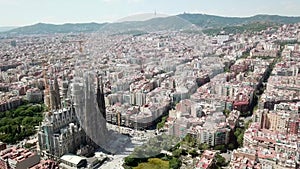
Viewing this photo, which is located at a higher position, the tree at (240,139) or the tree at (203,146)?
the tree at (240,139)

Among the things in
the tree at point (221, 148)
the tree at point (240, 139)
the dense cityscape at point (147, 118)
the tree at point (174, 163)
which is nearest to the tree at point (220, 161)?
the dense cityscape at point (147, 118)

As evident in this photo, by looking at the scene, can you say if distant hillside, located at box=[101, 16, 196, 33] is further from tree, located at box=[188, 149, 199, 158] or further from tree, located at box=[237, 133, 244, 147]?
tree, located at box=[237, 133, 244, 147]

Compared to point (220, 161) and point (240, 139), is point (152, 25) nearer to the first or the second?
point (220, 161)

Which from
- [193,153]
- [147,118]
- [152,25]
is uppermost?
[152,25]

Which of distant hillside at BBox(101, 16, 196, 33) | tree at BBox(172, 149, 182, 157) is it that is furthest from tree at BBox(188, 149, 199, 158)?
distant hillside at BBox(101, 16, 196, 33)

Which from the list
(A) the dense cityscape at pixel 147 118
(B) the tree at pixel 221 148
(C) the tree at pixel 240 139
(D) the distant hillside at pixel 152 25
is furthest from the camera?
(C) the tree at pixel 240 139

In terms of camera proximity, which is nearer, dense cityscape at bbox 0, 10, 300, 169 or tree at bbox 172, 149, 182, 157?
dense cityscape at bbox 0, 10, 300, 169

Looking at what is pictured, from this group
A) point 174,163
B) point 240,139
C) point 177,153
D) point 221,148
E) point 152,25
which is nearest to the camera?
point 152,25

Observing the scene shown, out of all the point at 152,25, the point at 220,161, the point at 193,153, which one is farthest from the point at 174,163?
the point at 152,25

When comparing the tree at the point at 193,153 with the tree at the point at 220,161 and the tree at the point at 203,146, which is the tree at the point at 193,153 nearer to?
the tree at the point at 203,146
